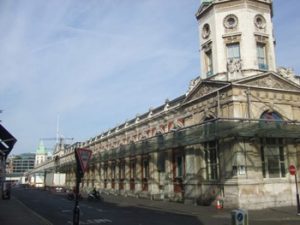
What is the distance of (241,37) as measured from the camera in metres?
31.5

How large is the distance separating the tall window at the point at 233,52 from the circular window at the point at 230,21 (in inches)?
63.8

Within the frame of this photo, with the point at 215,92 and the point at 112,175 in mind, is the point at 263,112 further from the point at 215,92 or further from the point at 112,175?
the point at 112,175

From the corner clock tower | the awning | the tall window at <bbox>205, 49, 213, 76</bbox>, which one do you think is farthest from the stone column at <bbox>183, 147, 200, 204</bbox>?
the awning

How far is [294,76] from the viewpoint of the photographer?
32.2 meters

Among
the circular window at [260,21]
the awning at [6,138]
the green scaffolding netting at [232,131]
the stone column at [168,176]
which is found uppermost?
the circular window at [260,21]

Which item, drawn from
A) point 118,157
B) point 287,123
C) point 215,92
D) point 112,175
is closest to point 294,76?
point 287,123

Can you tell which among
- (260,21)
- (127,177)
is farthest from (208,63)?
(127,177)

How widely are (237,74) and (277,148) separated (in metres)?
6.67

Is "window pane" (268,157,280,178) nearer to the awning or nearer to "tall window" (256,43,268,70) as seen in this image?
"tall window" (256,43,268,70)

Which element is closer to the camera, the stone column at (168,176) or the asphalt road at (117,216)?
the asphalt road at (117,216)

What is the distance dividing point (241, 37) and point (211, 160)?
10.7 m

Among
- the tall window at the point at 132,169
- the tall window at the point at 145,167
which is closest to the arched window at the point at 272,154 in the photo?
the tall window at the point at 145,167

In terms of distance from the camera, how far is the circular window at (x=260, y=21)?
32.1 m

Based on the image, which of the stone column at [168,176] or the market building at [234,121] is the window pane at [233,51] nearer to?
the market building at [234,121]
